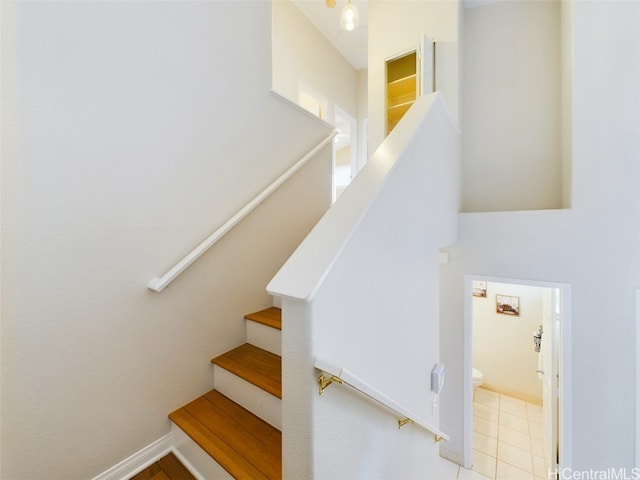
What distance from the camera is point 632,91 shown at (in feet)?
6.77

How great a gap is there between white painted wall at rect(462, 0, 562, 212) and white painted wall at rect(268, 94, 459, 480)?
158 cm

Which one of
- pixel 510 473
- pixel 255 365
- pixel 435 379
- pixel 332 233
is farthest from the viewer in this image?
pixel 510 473

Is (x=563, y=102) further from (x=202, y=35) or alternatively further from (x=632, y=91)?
(x=202, y=35)

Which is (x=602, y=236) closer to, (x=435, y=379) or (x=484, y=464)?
(x=435, y=379)

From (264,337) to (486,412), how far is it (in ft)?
11.9

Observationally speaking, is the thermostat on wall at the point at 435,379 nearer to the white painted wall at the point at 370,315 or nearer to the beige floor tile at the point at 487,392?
the white painted wall at the point at 370,315

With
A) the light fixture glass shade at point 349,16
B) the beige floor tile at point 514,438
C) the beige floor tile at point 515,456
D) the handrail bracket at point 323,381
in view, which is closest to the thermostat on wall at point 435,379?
the handrail bracket at point 323,381

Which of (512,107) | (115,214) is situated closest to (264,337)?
(115,214)

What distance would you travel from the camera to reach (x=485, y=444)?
301 cm

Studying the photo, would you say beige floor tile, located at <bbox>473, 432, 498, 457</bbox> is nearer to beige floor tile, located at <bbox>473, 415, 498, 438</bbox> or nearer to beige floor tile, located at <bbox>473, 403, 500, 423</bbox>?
beige floor tile, located at <bbox>473, 415, 498, 438</bbox>

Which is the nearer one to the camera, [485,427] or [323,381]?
[323,381]

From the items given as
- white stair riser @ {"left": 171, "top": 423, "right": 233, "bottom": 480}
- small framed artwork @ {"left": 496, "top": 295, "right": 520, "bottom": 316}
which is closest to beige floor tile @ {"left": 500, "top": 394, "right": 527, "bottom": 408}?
small framed artwork @ {"left": 496, "top": 295, "right": 520, "bottom": 316}

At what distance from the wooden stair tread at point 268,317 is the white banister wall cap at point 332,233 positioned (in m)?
0.93

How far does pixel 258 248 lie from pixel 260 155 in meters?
0.67
